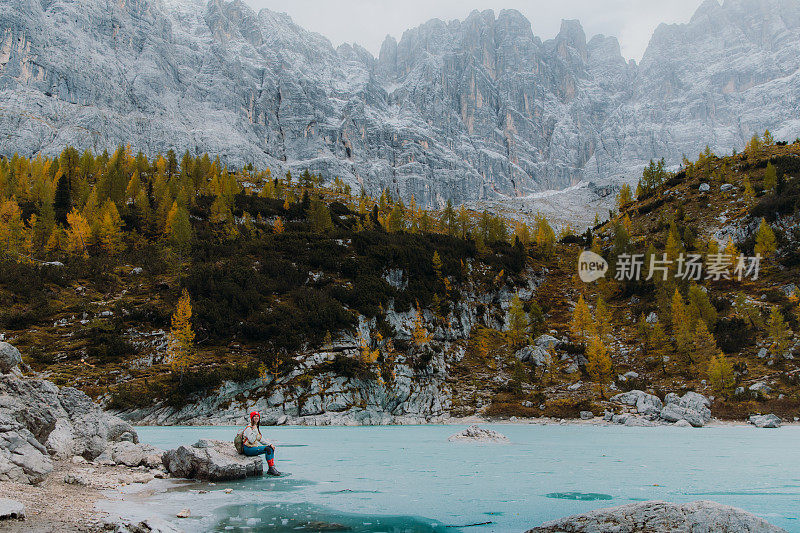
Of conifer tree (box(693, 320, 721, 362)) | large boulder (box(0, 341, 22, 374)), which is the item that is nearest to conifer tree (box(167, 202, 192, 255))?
large boulder (box(0, 341, 22, 374))

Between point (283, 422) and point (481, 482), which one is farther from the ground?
Answer: point (481, 482)

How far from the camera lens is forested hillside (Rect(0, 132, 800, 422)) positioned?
4694 cm

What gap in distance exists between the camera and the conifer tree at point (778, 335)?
46.9 m

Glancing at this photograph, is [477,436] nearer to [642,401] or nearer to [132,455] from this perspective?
[132,455]

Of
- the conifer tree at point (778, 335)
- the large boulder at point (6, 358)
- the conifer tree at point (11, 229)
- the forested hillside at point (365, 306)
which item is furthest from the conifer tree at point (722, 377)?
the conifer tree at point (11, 229)

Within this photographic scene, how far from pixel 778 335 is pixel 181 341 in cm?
6459

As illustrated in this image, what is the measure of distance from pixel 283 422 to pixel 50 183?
220 ft

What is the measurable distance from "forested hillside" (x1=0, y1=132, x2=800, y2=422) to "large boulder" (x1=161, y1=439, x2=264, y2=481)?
99.2 feet

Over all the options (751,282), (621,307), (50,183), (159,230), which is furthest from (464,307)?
(50,183)

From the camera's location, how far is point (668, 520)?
21.3ft

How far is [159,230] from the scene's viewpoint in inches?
3009

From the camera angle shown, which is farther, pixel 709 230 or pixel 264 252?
pixel 709 230

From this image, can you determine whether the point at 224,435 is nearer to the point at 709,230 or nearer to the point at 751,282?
the point at 751,282

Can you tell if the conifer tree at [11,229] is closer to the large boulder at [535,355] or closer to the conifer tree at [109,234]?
the conifer tree at [109,234]
